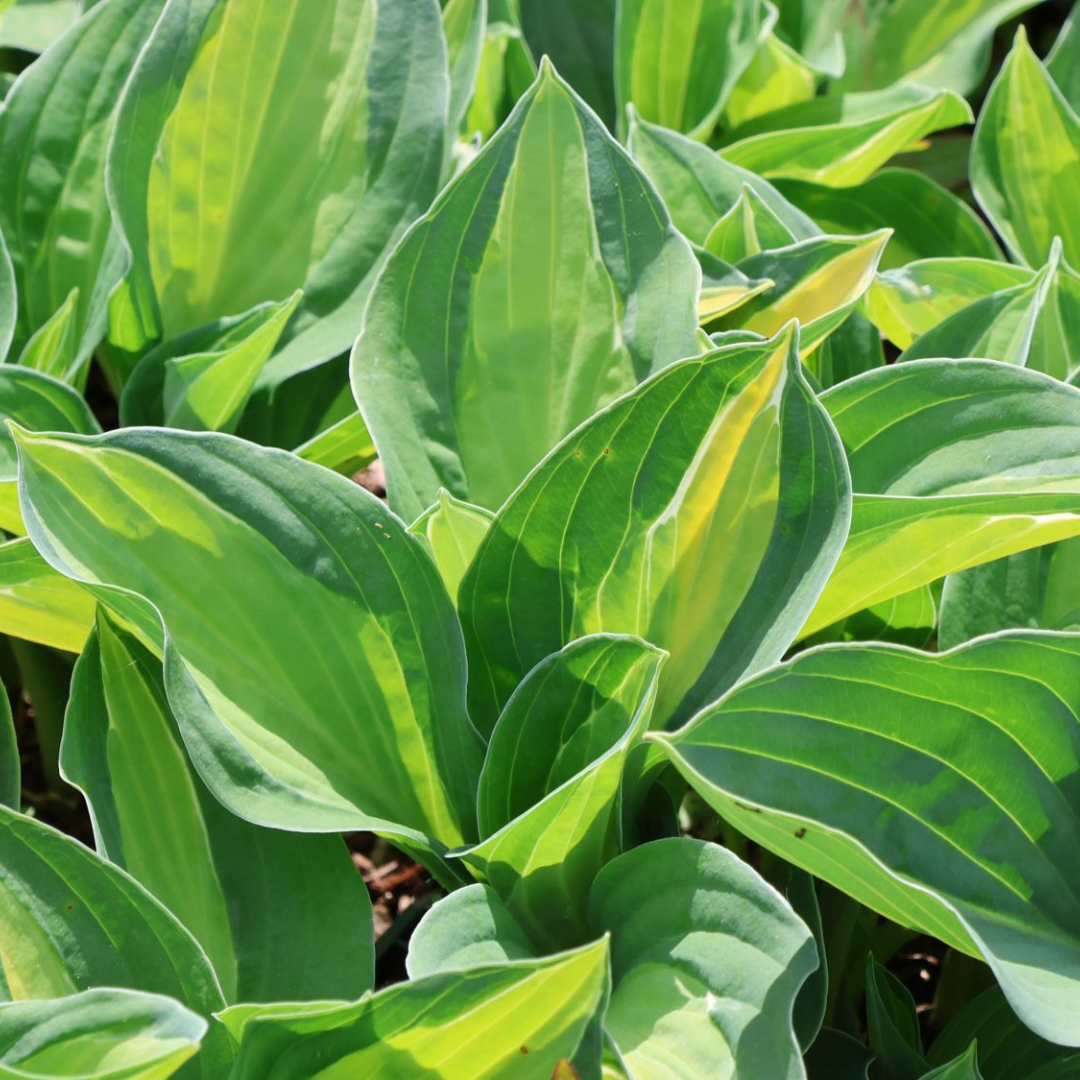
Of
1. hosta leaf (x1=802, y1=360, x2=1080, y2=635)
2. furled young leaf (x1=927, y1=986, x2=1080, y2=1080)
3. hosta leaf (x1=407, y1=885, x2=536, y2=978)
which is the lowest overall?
furled young leaf (x1=927, y1=986, x2=1080, y2=1080)

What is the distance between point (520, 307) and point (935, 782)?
486mm

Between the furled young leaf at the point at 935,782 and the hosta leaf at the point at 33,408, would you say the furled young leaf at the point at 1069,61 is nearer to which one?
the furled young leaf at the point at 935,782

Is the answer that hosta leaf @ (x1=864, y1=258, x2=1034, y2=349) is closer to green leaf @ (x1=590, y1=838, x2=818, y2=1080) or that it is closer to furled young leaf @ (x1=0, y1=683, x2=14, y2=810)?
green leaf @ (x1=590, y1=838, x2=818, y2=1080)

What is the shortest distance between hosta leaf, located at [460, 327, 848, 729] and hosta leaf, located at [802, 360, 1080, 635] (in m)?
0.06

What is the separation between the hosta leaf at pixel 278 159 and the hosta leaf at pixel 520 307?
8.6 inches

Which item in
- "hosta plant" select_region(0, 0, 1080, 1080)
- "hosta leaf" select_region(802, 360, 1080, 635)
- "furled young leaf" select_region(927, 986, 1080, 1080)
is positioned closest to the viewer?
"hosta plant" select_region(0, 0, 1080, 1080)

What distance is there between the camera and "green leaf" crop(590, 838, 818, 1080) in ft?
2.22

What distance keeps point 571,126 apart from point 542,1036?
2.21ft

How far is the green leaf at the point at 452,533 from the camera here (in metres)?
0.90

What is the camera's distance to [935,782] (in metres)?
0.74

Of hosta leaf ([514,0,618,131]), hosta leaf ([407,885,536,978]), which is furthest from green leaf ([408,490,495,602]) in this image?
hosta leaf ([514,0,618,131])

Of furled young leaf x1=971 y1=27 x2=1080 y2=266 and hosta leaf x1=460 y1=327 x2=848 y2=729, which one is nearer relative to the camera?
hosta leaf x1=460 y1=327 x2=848 y2=729

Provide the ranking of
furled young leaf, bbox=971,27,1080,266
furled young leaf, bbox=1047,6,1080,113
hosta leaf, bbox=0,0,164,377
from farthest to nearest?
furled young leaf, bbox=1047,6,1080,113, furled young leaf, bbox=971,27,1080,266, hosta leaf, bbox=0,0,164,377

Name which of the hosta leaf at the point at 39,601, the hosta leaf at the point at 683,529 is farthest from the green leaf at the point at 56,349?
the hosta leaf at the point at 683,529
